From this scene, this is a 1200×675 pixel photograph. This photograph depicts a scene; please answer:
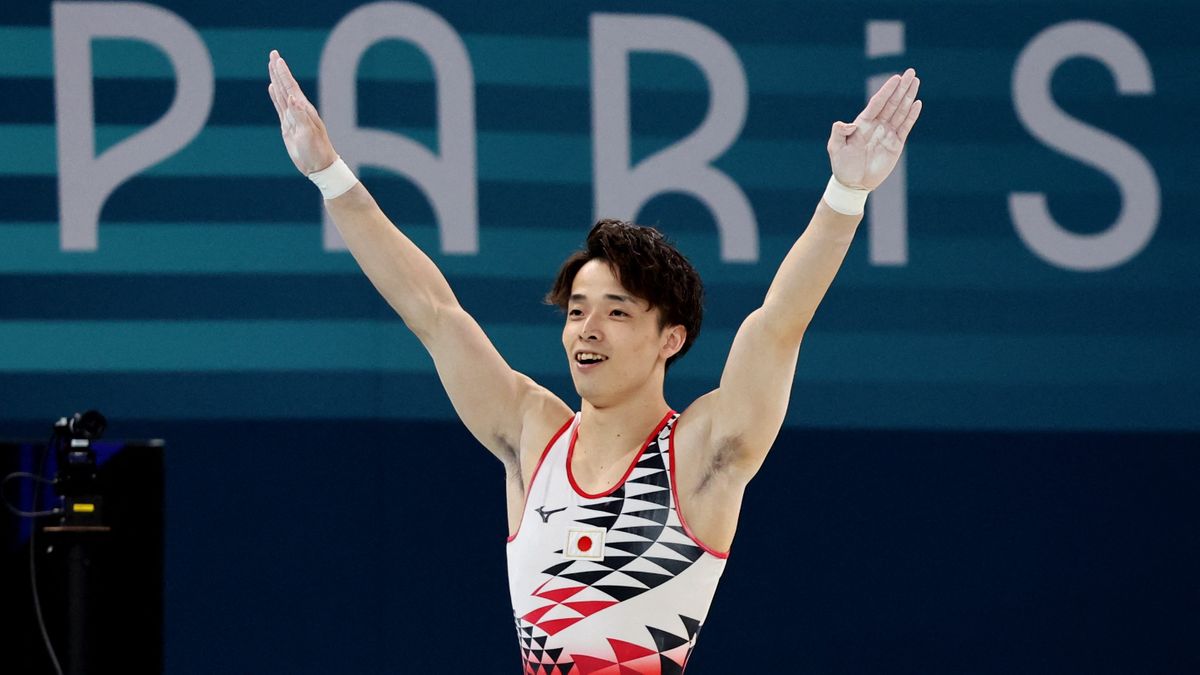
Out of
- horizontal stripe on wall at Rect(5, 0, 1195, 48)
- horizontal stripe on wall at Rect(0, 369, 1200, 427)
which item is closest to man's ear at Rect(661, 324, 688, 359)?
horizontal stripe on wall at Rect(0, 369, 1200, 427)

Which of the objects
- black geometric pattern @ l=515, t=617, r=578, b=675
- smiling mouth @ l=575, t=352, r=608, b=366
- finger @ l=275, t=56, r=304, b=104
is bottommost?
black geometric pattern @ l=515, t=617, r=578, b=675

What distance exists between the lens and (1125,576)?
216 inches

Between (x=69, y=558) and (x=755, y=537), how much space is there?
2487 mm

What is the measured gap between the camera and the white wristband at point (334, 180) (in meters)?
3.31

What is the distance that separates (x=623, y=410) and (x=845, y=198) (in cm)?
73

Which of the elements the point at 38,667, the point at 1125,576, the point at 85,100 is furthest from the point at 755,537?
the point at 85,100

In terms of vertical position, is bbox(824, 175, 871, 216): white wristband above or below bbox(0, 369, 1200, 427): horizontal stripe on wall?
above

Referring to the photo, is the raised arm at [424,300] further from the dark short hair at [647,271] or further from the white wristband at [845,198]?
the white wristband at [845,198]

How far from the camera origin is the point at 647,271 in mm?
3277

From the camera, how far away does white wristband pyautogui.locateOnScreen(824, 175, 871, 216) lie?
295cm

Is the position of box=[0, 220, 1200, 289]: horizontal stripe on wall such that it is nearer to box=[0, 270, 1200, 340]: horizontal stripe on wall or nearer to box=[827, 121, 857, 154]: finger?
box=[0, 270, 1200, 340]: horizontal stripe on wall

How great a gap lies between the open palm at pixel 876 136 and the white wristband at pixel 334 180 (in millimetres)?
1113

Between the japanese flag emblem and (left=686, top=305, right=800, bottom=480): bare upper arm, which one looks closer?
(left=686, top=305, right=800, bottom=480): bare upper arm

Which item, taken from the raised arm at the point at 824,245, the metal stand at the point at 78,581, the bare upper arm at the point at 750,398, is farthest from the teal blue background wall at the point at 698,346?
the raised arm at the point at 824,245
